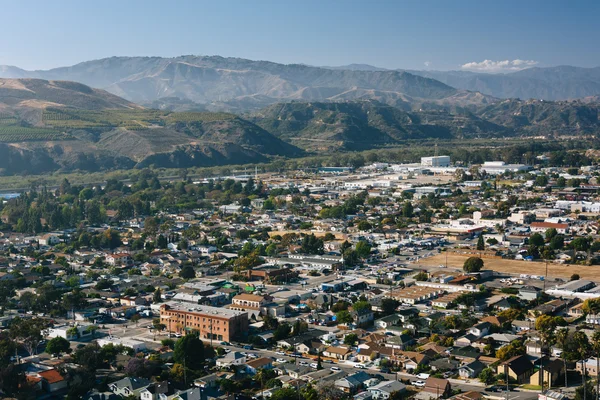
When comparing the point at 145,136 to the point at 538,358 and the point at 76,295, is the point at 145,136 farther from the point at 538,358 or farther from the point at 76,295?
the point at 538,358

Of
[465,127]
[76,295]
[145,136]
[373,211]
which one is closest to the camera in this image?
[76,295]

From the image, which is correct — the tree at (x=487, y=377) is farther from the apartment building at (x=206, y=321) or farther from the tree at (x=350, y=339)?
the apartment building at (x=206, y=321)

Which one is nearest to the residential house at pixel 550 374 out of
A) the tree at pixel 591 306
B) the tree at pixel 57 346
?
the tree at pixel 591 306

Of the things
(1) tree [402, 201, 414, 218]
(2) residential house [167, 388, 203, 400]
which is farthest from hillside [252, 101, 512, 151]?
(2) residential house [167, 388, 203, 400]

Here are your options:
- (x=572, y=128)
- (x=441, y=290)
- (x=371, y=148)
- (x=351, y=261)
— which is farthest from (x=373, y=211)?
(x=572, y=128)

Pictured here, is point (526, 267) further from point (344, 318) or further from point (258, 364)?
point (258, 364)

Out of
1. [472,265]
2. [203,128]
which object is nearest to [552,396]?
[472,265]

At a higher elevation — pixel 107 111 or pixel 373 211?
pixel 107 111

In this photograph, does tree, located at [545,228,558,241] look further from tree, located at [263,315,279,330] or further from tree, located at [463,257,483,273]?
tree, located at [263,315,279,330]
